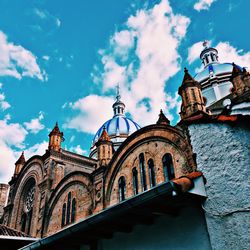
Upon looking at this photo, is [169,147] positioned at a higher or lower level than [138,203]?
higher

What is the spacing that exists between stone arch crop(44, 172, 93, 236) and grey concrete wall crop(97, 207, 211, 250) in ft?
44.7

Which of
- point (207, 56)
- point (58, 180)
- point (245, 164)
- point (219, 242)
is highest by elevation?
point (207, 56)

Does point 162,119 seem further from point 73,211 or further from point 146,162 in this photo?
point 73,211

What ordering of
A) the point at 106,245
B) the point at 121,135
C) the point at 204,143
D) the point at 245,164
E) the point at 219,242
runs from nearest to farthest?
the point at 219,242
the point at 245,164
the point at 204,143
the point at 106,245
the point at 121,135

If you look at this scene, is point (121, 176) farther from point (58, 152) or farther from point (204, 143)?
point (204, 143)

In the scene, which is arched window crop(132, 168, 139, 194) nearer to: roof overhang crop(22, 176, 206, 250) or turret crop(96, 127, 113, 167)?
turret crop(96, 127, 113, 167)

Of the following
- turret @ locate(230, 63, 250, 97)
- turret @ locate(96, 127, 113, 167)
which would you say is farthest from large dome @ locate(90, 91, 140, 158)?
turret @ locate(230, 63, 250, 97)

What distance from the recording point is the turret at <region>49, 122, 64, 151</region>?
25.1m

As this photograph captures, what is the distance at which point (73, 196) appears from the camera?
68.3ft

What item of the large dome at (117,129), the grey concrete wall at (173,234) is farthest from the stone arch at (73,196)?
the large dome at (117,129)

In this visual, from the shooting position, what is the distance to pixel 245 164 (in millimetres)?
4422

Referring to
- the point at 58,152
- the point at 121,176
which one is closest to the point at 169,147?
the point at 121,176

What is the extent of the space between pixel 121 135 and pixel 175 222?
3339 cm

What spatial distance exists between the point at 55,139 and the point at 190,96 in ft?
51.1
